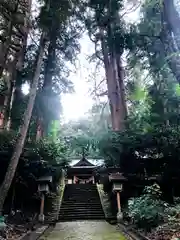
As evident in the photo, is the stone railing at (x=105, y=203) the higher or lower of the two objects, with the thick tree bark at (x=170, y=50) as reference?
lower

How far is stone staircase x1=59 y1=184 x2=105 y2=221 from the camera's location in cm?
1263

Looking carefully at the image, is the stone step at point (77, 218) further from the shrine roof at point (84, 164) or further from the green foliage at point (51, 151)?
the shrine roof at point (84, 164)

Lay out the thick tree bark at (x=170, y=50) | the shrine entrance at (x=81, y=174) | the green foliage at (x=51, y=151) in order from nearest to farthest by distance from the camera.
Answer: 1. the thick tree bark at (x=170, y=50)
2. the green foliage at (x=51, y=151)
3. the shrine entrance at (x=81, y=174)

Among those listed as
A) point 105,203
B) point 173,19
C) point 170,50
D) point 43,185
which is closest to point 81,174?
point 105,203

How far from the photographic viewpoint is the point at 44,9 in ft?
35.4

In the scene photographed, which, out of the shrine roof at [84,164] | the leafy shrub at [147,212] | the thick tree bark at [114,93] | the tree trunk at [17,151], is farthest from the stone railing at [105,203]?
the shrine roof at [84,164]

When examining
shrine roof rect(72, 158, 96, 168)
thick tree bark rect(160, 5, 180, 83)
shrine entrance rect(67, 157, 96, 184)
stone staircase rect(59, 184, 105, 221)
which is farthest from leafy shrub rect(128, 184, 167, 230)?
shrine roof rect(72, 158, 96, 168)

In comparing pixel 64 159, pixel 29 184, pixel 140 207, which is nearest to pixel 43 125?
pixel 64 159

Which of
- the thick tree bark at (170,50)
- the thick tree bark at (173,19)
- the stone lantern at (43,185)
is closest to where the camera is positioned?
the thick tree bark at (170,50)

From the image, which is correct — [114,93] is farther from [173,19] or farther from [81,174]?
[81,174]

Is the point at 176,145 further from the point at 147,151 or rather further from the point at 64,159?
the point at 64,159

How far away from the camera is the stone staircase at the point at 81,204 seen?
41.4 feet

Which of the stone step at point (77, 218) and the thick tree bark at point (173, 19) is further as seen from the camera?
the stone step at point (77, 218)

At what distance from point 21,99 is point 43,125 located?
7.27ft
